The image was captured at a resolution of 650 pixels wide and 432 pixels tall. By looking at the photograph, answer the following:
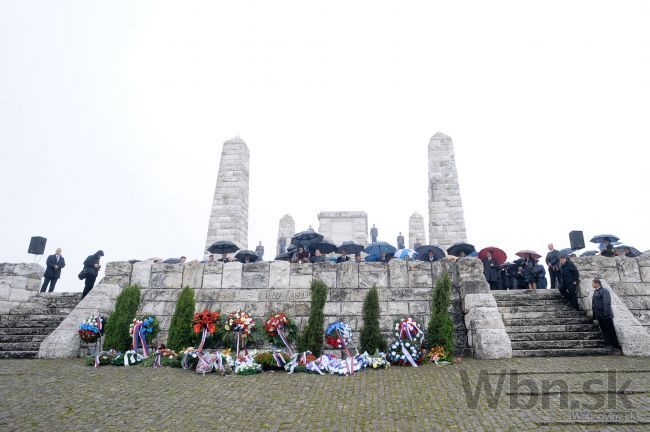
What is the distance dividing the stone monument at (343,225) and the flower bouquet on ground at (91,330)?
17.0 meters

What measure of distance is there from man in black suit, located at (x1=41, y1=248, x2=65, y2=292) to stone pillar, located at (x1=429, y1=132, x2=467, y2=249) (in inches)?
599

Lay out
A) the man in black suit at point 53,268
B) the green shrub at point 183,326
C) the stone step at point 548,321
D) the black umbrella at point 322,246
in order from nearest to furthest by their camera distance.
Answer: the green shrub at point 183,326, the stone step at point 548,321, the man in black suit at point 53,268, the black umbrella at point 322,246

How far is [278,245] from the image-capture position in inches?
1080

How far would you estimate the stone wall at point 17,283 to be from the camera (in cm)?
1225

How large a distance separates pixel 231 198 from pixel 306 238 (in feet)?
23.7

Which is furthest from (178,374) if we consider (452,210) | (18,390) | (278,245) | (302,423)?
(278,245)

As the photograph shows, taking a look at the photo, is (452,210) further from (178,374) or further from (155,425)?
(155,425)

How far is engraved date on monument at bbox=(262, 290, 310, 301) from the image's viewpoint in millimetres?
11062

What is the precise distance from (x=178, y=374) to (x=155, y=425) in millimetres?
3060

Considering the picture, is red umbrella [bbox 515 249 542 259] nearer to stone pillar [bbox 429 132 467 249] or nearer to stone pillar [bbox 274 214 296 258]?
stone pillar [bbox 429 132 467 249]

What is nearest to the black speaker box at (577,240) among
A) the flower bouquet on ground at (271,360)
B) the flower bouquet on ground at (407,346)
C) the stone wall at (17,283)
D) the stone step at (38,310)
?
the flower bouquet on ground at (407,346)

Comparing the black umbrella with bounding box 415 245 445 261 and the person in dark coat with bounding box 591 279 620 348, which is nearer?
the person in dark coat with bounding box 591 279 620 348

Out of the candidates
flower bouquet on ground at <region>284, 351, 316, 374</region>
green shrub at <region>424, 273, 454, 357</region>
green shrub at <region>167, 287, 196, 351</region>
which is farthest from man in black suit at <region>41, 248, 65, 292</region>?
green shrub at <region>424, 273, 454, 357</region>

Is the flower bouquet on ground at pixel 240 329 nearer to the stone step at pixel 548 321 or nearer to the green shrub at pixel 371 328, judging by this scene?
the green shrub at pixel 371 328
